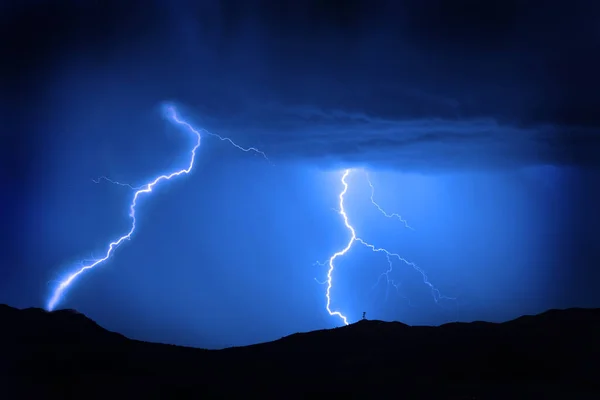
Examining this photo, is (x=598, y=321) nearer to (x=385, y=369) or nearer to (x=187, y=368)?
(x=385, y=369)

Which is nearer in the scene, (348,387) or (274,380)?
(348,387)

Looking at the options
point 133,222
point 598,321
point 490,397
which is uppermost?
point 133,222

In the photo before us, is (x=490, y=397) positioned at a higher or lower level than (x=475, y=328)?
lower

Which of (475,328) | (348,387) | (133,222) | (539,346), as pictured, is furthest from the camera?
(133,222)

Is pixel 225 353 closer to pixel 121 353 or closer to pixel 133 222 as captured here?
pixel 121 353

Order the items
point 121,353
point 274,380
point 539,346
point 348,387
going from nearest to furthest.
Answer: point 348,387 < point 274,380 < point 539,346 < point 121,353

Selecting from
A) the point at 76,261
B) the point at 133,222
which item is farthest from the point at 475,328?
the point at 76,261
